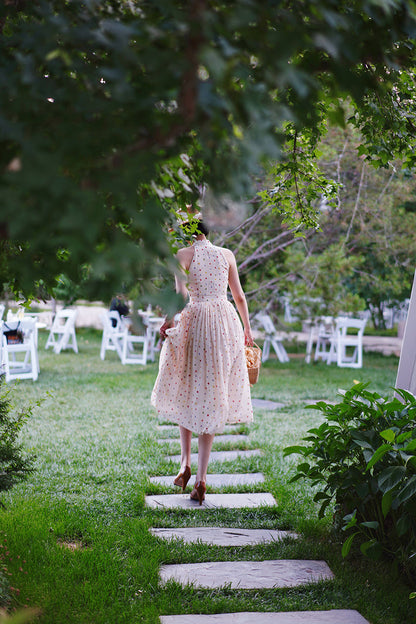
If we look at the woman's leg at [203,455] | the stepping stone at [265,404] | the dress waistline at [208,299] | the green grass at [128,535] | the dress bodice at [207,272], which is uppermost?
the dress bodice at [207,272]

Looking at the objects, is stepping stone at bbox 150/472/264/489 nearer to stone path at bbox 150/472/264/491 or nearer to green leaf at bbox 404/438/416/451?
stone path at bbox 150/472/264/491

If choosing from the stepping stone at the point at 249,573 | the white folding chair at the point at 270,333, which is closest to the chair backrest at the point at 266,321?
the white folding chair at the point at 270,333

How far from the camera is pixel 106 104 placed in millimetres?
1147

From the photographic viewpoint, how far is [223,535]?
3.55 m

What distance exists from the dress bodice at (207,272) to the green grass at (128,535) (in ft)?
4.63

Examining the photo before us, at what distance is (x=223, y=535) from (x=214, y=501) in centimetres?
62

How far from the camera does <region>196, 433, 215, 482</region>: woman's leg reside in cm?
418

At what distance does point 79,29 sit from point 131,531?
295 centimetres

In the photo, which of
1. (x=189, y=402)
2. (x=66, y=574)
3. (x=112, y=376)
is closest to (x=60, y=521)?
(x=66, y=574)

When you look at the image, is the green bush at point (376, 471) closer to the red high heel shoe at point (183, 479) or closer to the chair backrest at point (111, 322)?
the red high heel shoe at point (183, 479)

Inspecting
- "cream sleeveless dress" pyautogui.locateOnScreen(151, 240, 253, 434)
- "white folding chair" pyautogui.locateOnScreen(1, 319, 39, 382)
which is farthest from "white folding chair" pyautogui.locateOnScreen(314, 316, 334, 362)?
"cream sleeveless dress" pyautogui.locateOnScreen(151, 240, 253, 434)

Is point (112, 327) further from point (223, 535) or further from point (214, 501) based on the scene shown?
point (223, 535)

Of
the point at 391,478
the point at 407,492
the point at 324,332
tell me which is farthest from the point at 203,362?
the point at 324,332

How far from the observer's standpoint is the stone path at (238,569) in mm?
2605
